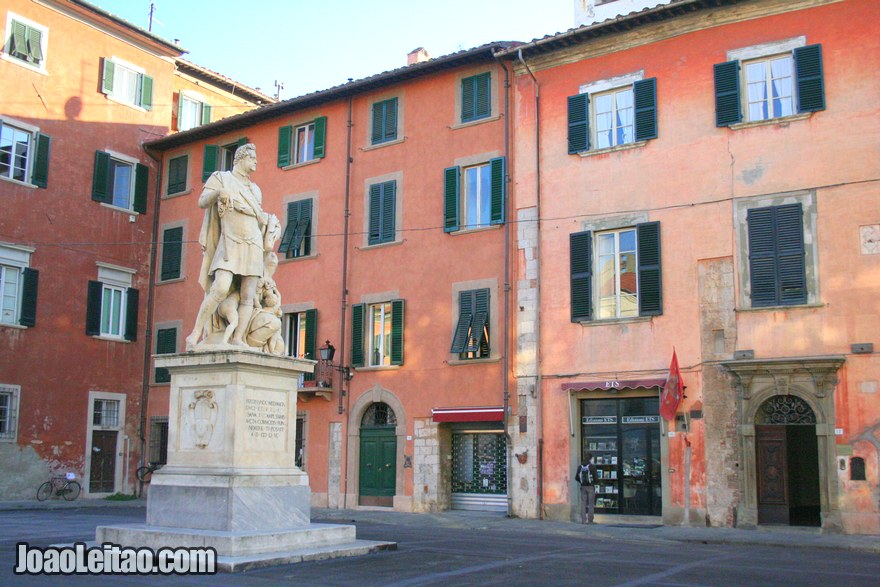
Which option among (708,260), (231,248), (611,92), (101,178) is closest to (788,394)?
(708,260)

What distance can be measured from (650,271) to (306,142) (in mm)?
12388

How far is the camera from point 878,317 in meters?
18.5

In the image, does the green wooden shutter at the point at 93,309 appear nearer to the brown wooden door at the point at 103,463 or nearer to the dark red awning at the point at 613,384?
the brown wooden door at the point at 103,463

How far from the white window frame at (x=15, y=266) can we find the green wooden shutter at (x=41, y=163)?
2061 millimetres

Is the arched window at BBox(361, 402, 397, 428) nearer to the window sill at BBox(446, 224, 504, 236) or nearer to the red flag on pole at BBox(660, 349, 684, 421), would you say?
the window sill at BBox(446, 224, 504, 236)

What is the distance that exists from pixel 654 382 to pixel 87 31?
20.8 m

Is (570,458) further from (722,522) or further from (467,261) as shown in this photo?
(467,261)

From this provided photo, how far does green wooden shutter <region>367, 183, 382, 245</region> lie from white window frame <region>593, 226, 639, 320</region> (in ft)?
22.1

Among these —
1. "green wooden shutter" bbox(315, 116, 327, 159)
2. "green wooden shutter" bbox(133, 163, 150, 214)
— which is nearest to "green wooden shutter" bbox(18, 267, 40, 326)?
"green wooden shutter" bbox(133, 163, 150, 214)

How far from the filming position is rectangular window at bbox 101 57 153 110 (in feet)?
98.3

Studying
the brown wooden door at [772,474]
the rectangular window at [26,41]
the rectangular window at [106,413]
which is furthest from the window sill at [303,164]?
the brown wooden door at [772,474]

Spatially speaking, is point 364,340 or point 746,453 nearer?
point 746,453

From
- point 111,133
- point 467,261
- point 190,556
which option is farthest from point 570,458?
point 111,133

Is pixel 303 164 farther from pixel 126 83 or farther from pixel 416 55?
pixel 126 83
